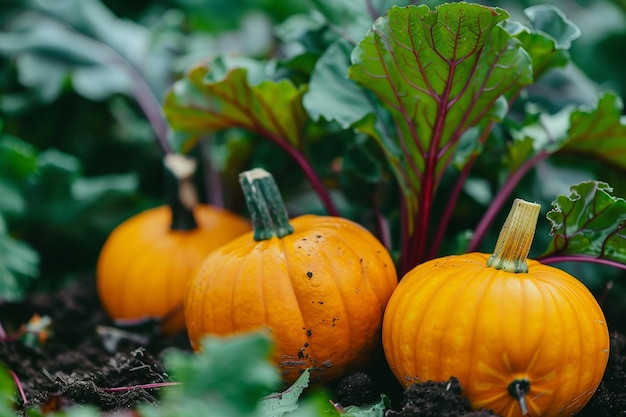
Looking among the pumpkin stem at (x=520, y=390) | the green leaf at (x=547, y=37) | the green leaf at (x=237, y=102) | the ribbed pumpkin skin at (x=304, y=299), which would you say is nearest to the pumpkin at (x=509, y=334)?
the pumpkin stem at (x=520, y=390)

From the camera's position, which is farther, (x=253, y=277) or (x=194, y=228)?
(x=194, y=228)

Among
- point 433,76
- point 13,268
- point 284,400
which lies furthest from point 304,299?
point 13,268

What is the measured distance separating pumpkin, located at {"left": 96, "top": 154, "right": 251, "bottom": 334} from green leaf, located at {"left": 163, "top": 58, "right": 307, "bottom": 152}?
250 millimetres

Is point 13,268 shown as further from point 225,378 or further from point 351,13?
point 225,378

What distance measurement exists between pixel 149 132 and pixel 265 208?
1537 millimetres

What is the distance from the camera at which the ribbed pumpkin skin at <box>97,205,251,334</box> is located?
1.98 meters

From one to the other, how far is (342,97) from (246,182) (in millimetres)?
328

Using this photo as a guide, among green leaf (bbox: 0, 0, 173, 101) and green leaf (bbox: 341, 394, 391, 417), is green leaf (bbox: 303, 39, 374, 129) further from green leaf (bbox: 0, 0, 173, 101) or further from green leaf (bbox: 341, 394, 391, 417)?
green leaf (bbox: 0, 0, 173, 101)

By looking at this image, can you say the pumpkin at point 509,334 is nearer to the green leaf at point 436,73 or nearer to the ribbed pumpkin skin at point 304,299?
the ribbed pumpkin skin at point 304,299

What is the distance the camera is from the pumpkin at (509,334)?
4.01 ft

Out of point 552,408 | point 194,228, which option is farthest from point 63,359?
point 552,408

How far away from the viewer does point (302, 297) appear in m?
1.43

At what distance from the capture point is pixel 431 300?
1309 millimetres

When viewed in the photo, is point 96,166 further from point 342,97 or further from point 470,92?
point 470,92
